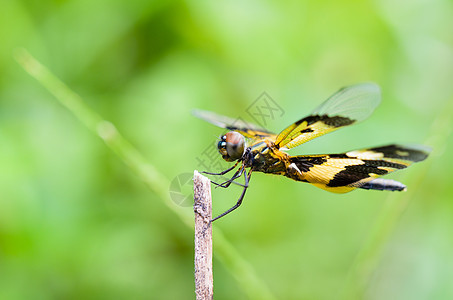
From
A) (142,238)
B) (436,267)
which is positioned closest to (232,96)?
(142,238)

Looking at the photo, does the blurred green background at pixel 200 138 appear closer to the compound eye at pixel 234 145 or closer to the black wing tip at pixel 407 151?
the black wing tip at pixel 407 151

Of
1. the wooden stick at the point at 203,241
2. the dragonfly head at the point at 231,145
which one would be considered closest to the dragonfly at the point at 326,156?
the dragonfly head at the point at 231,145

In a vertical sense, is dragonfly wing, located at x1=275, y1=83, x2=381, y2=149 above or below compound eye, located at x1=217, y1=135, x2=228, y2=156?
above

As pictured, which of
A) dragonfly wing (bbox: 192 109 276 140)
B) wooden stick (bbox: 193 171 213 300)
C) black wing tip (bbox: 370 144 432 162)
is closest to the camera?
wooden stick (bbox: 193 171 213 300)

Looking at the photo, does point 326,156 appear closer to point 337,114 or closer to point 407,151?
point 337,114

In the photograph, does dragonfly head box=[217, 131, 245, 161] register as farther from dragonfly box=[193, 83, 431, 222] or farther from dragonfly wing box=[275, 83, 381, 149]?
dragonfly wing box=[275, 83, 381, 149]

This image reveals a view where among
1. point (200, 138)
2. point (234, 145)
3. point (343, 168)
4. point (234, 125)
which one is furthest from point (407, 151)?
point (200, 138)

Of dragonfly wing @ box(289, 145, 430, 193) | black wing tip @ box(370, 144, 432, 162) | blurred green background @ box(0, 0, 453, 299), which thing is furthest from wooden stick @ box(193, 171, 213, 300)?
blurred green background @ box(0, 0, 453, 299)

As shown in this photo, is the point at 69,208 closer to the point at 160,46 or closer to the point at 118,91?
the point at 118,91
